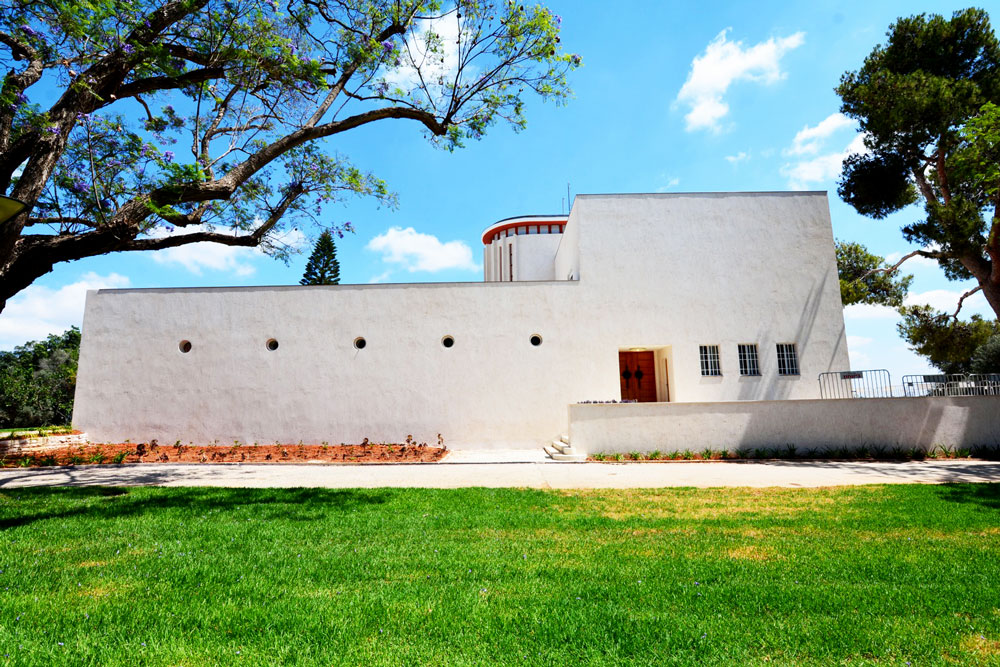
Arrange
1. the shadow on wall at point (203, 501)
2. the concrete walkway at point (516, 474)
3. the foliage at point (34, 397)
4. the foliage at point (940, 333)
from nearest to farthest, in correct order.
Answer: the shadow on wall at point (203, 501)
the concrete walkway at point (516, 474)
the foliage at point (940, 333)
the foliage at point (34, 397)

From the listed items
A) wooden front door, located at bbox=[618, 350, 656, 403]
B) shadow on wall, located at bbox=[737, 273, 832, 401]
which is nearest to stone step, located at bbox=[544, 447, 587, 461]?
wooden front door, located at bbox=[618, 350, 656, 403]

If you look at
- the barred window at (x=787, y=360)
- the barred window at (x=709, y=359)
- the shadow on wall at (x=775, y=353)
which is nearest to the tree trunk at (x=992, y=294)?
the shadow on wall at (x=775, y=353)

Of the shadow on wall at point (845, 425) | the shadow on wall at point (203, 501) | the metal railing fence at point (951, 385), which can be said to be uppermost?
the metal railing fence at point (951, 385)

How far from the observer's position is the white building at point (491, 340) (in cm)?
1430

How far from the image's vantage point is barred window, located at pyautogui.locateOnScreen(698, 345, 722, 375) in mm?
14641

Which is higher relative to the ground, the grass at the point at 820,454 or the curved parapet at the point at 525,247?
the curved parapet at the point at 525,247

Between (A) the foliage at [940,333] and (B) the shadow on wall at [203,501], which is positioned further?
(A) the foliage at [940,333]

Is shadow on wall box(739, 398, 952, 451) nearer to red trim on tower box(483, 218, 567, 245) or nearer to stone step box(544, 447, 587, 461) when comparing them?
stone step box(544, 447, 587, 461)

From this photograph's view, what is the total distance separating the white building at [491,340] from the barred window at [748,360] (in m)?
0.05

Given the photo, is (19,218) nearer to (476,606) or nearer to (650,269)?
(476,606)

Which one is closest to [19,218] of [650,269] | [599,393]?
[599,393]

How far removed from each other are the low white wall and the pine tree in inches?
929

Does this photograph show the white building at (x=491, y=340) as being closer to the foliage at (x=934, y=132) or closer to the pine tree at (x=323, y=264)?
the foliage at (x=934, y=132)

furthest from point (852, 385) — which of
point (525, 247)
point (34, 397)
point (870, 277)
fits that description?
point (34, 397)
